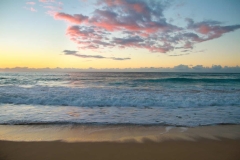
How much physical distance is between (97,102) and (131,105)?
223 cm

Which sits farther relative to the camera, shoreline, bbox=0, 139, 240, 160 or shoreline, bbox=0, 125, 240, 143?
shoreline, bbox=0, 125, 240, 143

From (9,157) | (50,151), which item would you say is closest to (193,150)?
(50,151)

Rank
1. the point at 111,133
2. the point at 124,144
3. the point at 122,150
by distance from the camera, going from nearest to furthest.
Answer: the point at 122,150 → the point at 124,144 → the point at 111,133

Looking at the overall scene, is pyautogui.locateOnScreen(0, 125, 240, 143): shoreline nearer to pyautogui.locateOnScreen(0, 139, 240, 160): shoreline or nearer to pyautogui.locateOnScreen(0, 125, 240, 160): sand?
pyautogui.locateOnScreen(0, 125, 240, 160): sand

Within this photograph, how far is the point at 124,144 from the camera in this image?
4035mm

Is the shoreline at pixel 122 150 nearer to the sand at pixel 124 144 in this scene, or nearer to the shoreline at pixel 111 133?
the sand at pixel 124 144

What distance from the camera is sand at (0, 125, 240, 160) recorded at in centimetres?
350

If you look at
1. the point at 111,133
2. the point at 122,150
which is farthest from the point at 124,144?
the point at 111,133

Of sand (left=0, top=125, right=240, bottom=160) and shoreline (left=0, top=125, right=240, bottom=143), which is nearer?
sand (left=0, top=125, right=240, bottom=160)

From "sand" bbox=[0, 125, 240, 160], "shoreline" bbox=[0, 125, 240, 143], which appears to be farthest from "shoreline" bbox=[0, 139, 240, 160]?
"shoreline" bbox=[0, 125, 240, 143]

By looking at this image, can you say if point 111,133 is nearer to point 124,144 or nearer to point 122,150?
point 124,144

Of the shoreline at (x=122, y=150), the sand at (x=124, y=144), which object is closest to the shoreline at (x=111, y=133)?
the sand at (x=124, y=144)

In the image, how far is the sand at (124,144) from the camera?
3.50m

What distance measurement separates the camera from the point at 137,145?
13.1 feet
